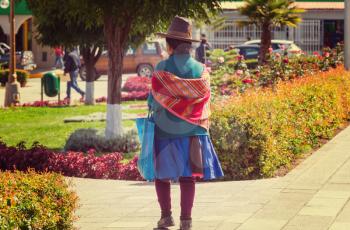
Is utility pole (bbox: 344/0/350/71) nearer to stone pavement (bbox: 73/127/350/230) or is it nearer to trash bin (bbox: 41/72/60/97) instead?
trash bin (bbox: 41/72/60/97)

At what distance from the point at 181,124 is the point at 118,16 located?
7.20 meters

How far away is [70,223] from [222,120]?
4110 mm

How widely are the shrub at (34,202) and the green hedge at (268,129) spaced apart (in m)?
4.05

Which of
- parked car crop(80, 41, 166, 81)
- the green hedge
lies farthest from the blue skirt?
parked car crop(80, 41, 166, 81)

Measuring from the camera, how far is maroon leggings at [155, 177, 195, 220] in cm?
762

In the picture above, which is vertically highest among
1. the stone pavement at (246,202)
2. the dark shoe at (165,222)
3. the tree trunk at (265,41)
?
the tree trunk at (265,41)

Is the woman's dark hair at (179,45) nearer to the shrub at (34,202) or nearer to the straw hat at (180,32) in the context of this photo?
the straw hat at (180,32)

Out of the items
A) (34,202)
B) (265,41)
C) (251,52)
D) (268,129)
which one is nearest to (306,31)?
(251,52)

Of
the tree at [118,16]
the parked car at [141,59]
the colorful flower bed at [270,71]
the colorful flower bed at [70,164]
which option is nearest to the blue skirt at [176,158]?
the colorful flower bed at [70,164]

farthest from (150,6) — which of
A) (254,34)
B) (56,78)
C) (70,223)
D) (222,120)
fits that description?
(254,34)

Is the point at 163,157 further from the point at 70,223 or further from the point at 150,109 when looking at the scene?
the point at 70,223

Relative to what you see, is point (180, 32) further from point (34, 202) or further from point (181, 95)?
point (34, 202)

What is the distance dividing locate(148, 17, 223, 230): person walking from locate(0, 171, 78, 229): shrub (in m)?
0.91

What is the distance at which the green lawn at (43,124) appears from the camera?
17391mm
